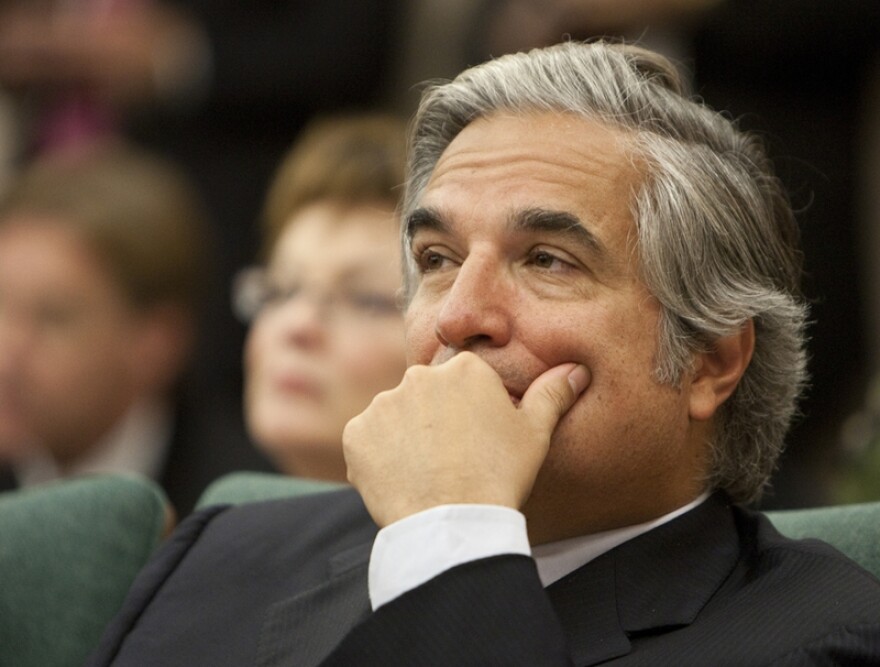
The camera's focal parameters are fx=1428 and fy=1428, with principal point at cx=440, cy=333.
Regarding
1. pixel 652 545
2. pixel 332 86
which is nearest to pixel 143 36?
pixel 332 86

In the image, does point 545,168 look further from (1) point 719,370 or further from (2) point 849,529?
(2) point 849,529

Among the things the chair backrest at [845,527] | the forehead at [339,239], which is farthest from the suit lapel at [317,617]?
the forehead at [339,239]

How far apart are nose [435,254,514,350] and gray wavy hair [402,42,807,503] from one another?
0.69 feet

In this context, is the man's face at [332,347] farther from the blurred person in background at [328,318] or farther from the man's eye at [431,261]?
the man's eye at [431,261]

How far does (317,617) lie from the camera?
2.12m

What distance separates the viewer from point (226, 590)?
2.25 meters

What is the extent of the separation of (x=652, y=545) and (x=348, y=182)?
5.46 feet

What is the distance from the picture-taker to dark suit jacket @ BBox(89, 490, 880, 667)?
1.70m

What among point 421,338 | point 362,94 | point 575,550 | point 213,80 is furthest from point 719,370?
point 213,80

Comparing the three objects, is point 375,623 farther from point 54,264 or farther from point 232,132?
point 232,132

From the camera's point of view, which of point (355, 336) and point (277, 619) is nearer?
point (277, 619)

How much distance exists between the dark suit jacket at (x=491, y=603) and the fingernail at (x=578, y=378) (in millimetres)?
243

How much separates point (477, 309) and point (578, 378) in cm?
17

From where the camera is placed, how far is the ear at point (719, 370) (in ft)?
6.93
